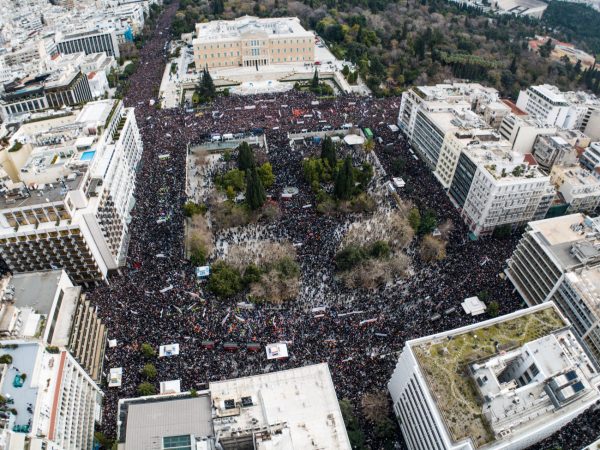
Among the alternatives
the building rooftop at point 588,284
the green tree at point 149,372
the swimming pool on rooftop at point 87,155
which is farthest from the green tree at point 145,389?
the building rooftop at point 588,284

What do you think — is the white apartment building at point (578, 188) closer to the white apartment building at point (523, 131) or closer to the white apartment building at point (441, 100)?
the white apartment building at point (523, 131)

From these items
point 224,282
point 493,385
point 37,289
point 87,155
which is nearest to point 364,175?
point 224,282

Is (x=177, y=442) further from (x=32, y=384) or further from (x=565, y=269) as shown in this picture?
(x=565, y=269)

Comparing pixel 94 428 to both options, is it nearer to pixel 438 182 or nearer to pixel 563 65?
pixel 438 182

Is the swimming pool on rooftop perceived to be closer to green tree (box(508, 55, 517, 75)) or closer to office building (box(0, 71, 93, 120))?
office building (box(0, 71, 93, 120))

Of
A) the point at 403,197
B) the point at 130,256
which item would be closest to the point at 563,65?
the point at 403,197

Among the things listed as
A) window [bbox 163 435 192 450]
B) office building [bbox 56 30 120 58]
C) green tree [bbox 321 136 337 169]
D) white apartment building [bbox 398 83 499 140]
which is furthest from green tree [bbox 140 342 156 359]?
office building [bbox 56 30 120 58]
